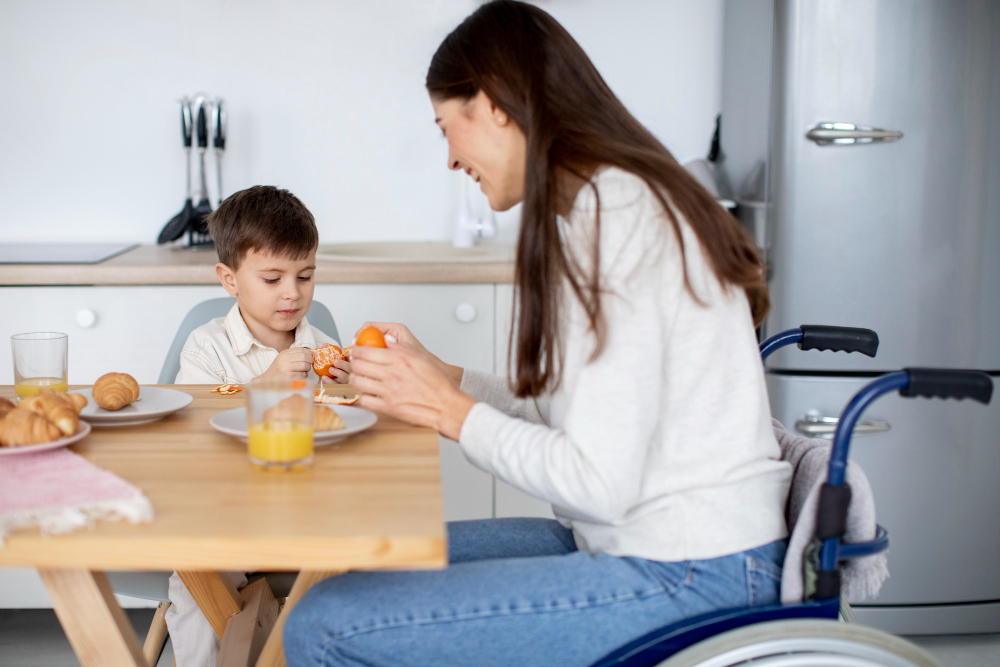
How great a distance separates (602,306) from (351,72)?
166cm

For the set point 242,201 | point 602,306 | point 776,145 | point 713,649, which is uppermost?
point 776,145

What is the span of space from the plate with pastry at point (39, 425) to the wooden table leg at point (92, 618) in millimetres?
123

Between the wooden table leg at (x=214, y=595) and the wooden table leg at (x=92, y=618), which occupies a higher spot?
the wooden table leg at (x=92, y=618)

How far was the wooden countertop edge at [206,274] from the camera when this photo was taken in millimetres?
1747

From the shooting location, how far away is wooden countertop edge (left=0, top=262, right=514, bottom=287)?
1.75m

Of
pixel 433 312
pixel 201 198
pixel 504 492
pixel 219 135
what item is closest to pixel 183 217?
pixel 201 198

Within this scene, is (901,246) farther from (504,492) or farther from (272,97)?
(272,97)

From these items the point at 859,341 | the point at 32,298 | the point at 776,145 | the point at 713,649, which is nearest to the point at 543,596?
the point at 713,649

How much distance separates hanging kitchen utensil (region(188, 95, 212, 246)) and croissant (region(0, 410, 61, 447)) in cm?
133

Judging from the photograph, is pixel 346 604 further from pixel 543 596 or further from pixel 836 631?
pixel 836 631

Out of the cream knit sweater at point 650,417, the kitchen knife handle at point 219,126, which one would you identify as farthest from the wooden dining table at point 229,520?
the kitchen knife handle at point 219,126

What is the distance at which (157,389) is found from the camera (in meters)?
1.13

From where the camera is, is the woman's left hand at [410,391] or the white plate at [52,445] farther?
the woman's left hand at [410,391]

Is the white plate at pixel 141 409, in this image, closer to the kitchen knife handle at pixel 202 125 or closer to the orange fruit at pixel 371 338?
the orange fruit at pixel 371 338
